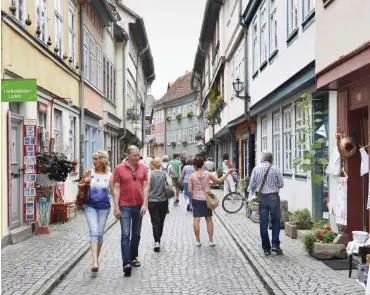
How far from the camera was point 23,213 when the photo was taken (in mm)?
11773

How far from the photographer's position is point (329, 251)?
8.75 metres

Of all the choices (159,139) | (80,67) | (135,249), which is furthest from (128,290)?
(159,139)

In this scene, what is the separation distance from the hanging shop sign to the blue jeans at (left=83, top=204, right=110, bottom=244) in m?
3.88

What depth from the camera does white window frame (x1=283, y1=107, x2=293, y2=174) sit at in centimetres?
1471

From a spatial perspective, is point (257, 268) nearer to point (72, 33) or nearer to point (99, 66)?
point (72, 33)

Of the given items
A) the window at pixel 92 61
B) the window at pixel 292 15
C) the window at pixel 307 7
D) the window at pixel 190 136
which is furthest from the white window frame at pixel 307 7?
the window at pixel 190 136

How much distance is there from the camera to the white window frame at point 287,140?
14.7m

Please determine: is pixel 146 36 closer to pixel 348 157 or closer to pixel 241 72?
pixel 241 72

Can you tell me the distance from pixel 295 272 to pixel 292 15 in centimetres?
718

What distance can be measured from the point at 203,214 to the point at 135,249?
2.45m

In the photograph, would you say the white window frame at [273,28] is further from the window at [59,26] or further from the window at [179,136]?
the window at [179,136]

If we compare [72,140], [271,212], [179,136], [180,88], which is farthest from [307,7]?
[180,88]

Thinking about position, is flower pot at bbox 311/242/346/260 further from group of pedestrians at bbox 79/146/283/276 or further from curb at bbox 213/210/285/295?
curb at bbox 213/210/285/295

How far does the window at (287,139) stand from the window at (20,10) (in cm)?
646
